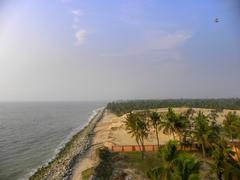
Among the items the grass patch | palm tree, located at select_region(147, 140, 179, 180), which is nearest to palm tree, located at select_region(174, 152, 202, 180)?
palm tree, located at select_region(147, 140, 179, 180)

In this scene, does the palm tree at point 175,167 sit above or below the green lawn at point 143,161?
above

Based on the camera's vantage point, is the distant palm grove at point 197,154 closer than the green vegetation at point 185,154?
Yes

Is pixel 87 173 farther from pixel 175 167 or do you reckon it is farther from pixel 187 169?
pixel 187 169

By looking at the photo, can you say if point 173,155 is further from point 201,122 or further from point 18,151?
point 18,151

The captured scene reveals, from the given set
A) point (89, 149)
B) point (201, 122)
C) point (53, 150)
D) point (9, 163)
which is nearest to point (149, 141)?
point (89, 149)

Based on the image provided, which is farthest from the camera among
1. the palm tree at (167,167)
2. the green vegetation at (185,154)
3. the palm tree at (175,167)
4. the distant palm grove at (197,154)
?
the palm tree at (167,167)

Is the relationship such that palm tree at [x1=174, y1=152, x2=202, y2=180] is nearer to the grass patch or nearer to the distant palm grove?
the distant palm grove

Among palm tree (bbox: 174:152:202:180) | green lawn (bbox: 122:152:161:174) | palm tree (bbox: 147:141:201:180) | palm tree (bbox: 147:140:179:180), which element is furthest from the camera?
green lawn (bbox: 122:152:161:174)

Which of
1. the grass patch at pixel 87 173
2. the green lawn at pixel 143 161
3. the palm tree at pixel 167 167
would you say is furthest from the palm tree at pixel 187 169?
the green lawn at pixel 143 161

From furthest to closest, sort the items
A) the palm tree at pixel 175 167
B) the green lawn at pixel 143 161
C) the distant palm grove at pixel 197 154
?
1. the green lawn at pixel 143 161
2. the distant palm grove at pixel 197 154
3. the palm tree at pixel 175 167

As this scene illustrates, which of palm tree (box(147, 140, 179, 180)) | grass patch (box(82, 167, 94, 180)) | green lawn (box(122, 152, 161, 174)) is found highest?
palm tree (box(147, 140, 179, 180))

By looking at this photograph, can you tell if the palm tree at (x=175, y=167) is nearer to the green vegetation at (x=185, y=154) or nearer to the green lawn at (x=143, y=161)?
the green vegetation at (x=185, y=154)
